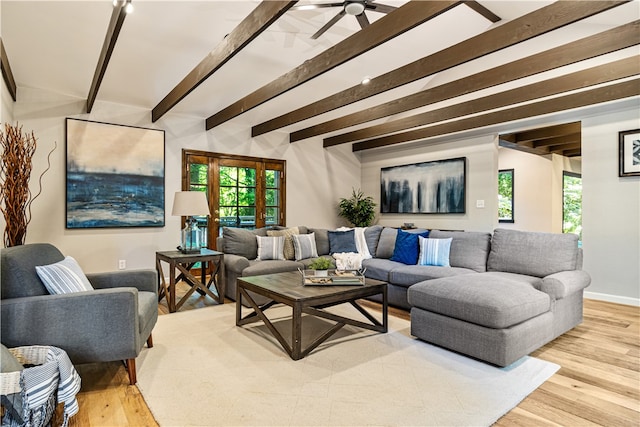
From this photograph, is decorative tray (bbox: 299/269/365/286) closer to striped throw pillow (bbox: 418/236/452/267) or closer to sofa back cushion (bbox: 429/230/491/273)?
striped throw pillow (bbox: 418/236/452/267)

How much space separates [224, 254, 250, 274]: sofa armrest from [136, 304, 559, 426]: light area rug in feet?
3.35

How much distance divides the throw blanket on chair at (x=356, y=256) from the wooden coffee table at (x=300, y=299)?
1.15 metres

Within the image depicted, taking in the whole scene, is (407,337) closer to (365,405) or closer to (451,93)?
(365,405)

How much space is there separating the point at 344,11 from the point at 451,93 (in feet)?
4.84

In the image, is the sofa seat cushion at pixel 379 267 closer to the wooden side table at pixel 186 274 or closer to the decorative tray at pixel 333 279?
the decorative tray at pixel 333 279

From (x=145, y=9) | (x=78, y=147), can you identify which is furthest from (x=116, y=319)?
(x=78, y=147)

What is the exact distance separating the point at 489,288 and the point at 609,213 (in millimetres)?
2904

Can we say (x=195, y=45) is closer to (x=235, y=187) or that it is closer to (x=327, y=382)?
(x=235, y=187)

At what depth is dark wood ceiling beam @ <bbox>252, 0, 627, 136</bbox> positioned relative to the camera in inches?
93.8

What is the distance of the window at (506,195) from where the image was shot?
7.77 metres

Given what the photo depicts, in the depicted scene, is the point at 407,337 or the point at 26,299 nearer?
the point at 26,299

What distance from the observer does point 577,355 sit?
109 inches

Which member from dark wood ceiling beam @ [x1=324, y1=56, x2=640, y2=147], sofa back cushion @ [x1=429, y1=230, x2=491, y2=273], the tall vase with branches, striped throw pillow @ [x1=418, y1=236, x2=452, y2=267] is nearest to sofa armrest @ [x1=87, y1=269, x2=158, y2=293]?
the tall vase with branches

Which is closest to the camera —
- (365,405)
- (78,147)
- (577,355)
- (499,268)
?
(365,405)
